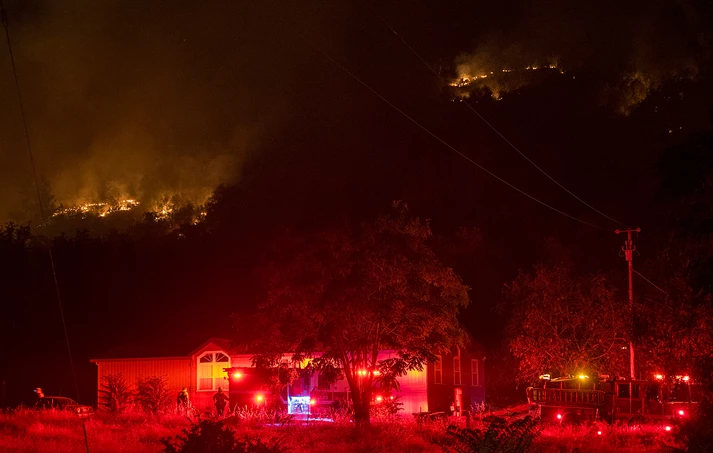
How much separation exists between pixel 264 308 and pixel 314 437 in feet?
24.9

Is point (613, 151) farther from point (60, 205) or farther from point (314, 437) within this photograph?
point (314, 437)

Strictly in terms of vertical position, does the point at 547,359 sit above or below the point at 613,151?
below

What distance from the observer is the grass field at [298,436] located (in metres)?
20.5

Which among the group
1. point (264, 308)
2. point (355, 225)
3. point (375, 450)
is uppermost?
point (355, 225)

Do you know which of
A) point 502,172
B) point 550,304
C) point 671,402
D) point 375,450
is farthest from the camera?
point 502,172

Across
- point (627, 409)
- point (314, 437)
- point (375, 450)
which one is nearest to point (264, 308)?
point (314, 437)

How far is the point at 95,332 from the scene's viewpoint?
6381 cm

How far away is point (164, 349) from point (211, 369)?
297cm

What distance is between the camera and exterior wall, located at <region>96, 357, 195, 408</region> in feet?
137

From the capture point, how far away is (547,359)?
38.8m

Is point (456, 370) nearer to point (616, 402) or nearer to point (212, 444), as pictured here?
point (616, 402)

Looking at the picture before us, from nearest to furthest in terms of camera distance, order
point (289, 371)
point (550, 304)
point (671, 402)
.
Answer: point (671, 402) → point (289, 371) → point (550, 304)

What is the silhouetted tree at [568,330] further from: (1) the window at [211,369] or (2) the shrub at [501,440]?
(2) the shrub at [501,440]

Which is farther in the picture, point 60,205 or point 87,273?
point 60,205
